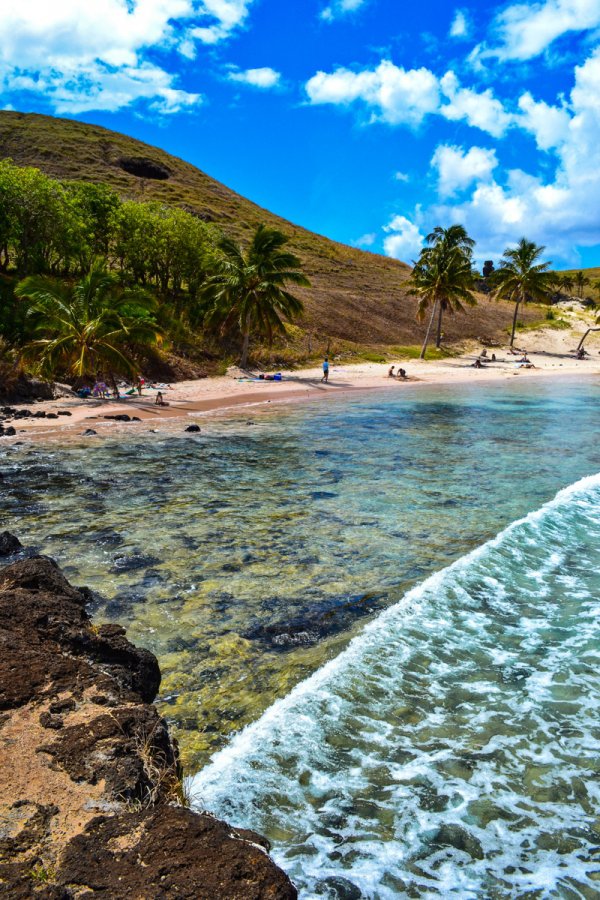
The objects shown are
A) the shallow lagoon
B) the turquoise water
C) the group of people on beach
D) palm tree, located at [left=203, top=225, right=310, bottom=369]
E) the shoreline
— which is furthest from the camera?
palm tree, located at [left=203, top=225, right=310, bottom=369]

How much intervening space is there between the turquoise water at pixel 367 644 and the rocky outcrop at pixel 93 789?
0.96 meters

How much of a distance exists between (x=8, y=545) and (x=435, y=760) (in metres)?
7.15

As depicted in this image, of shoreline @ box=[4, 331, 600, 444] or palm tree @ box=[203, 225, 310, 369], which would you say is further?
palm tree @ box=[203, 225, 310, 369]

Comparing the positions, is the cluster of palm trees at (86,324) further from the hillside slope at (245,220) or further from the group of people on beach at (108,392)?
the hillside slope at (245,220)

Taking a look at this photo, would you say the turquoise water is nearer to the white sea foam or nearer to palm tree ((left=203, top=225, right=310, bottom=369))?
the white sea foam

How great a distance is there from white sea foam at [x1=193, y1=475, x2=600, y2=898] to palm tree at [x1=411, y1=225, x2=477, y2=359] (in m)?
49.9

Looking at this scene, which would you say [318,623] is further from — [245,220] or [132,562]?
[245,220]

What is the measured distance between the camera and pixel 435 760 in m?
4.91

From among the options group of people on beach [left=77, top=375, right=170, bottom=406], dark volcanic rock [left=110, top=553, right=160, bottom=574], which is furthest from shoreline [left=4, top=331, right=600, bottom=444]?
dark volcanic rock [left=110, top=553, right=160, bottom=574]

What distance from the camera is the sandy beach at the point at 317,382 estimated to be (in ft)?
81.0

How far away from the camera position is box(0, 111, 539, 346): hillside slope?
5984cm

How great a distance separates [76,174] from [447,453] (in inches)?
3813

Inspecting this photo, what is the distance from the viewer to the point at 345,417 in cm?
2653

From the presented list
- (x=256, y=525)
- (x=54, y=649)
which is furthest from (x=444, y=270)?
(x=54, y=649)
